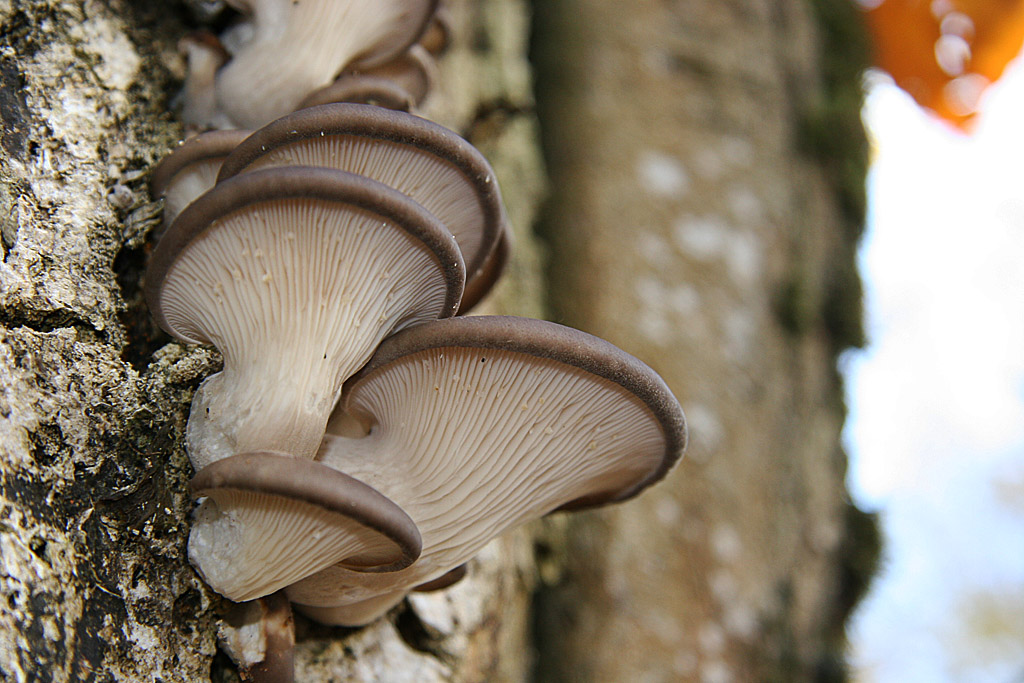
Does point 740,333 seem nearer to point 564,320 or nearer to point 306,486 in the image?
point 564,320

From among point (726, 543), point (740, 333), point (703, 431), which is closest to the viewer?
point (726, 543)

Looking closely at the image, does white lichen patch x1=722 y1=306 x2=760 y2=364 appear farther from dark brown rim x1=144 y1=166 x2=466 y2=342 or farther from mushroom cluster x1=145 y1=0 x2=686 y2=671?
dark brown rim x1=144 y1=166 x2=466 y2=342

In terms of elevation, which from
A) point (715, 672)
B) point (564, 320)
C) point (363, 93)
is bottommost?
point (715, 672)

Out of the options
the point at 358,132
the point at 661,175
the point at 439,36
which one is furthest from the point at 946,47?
the point at 358,132

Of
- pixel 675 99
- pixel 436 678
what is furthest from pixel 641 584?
pixel 675 99

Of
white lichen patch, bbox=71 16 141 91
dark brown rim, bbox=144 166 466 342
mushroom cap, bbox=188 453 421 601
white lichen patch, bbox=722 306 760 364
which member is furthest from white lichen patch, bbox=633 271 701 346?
white lichen patch, bbox=71 16 141 91

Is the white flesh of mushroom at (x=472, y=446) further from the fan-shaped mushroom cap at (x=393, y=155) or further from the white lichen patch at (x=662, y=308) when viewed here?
the white lichen patch at (x=662, y=308)

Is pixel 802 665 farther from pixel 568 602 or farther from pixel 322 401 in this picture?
pixel 322 401
